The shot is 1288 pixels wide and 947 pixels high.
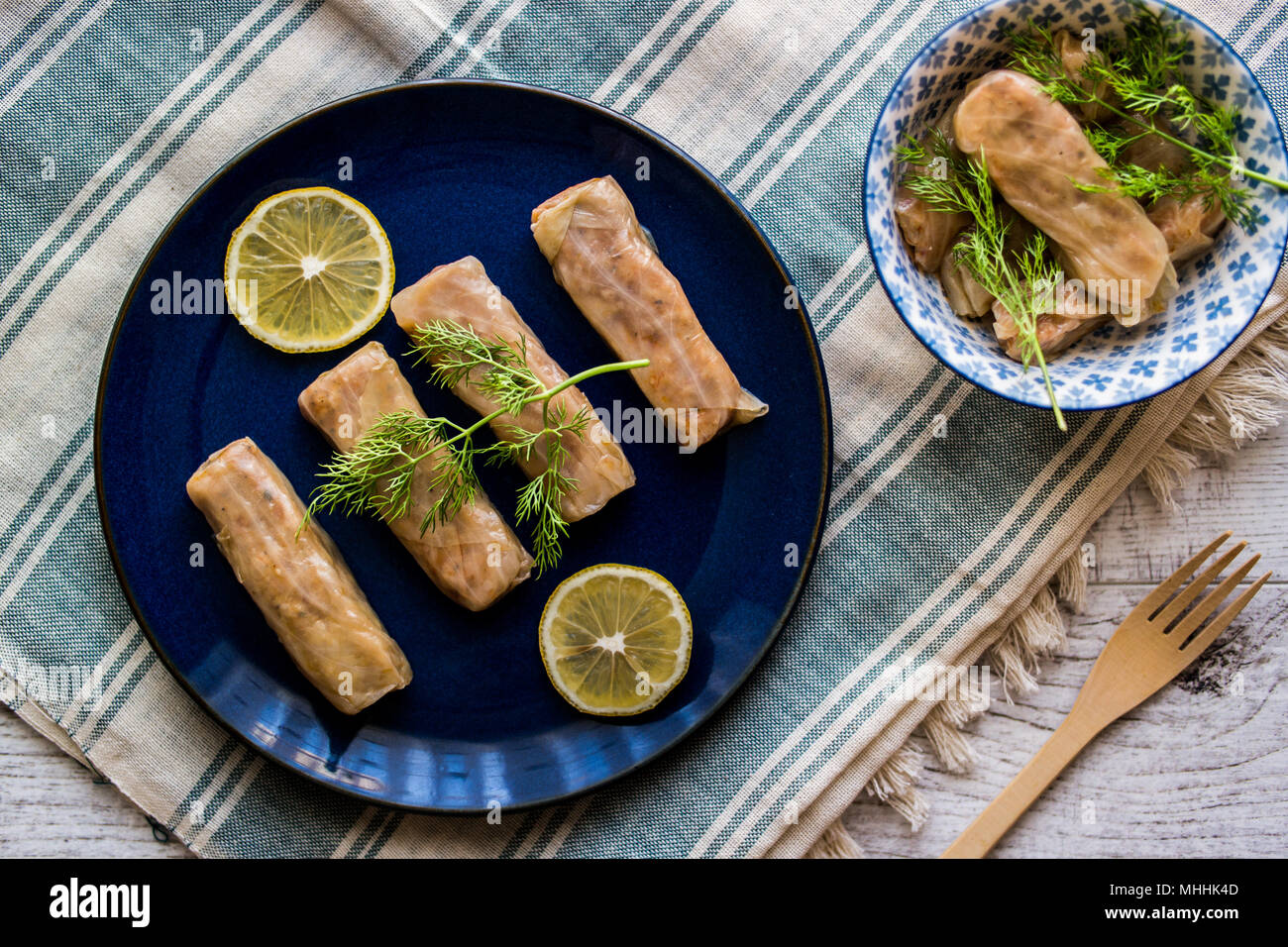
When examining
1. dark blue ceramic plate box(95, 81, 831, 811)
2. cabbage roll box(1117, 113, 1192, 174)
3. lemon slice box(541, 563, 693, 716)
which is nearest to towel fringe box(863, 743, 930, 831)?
dark blue ceramic plate box(95, 81, 831, 811)

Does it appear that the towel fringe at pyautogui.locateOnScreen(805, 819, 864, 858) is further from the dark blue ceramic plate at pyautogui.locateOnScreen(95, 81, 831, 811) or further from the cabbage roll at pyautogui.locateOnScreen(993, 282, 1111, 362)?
the cabbage roll at pyautogui.locateOnScreen(993, 282, 1111, 362)

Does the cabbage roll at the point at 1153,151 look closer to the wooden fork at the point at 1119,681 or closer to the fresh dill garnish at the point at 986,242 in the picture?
the fresh dill garnish at the point at 986,242

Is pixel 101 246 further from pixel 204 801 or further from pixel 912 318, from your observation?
pixel 912 318

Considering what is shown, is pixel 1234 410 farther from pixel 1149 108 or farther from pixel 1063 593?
pixel 1149 108

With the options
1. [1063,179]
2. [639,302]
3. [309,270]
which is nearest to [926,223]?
[1063,179]

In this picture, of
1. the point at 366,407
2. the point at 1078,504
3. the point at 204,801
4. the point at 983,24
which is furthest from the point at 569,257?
the point at 204,801

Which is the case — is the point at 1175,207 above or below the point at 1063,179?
above
